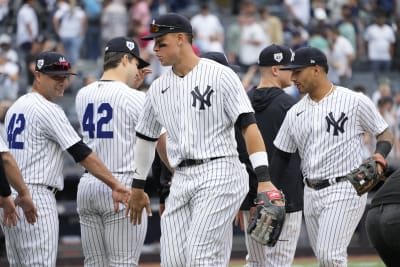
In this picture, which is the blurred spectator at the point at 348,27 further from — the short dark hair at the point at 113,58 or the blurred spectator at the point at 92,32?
the short dark hair at the point at 113,58

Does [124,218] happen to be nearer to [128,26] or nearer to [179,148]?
[179,148]

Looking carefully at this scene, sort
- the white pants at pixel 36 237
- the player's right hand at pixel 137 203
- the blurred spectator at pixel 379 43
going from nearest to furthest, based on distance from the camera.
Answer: the player's right hand at pixel 137 203 < the white pants at pixel 36 237 < the blurred spectator at pixel 379 43

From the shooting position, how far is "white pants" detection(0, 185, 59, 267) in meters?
8.65

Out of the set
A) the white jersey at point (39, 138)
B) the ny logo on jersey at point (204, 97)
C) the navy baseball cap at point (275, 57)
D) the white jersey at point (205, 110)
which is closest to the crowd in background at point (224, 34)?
the navy baseball cap at point (275, 57)

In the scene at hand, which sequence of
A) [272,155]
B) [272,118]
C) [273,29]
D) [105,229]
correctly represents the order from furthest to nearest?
[273,29]
[272,118]
[272,155]
[105,229]

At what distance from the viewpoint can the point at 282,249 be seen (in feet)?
32.3

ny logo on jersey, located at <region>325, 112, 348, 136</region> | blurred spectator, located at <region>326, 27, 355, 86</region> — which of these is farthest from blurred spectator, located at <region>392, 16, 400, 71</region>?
ny logo on jersey, located at <region>325, 112, 348, 136</region>

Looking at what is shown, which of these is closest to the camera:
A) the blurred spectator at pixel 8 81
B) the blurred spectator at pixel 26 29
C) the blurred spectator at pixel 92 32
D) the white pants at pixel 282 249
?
the white pants at pixel 282 249

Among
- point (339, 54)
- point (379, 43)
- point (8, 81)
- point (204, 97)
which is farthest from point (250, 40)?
point (204, 97)

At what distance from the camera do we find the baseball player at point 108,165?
923cm

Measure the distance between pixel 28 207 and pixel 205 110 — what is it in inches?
63.7

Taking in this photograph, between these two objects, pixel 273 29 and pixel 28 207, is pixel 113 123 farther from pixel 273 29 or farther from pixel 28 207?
pixel 273 29

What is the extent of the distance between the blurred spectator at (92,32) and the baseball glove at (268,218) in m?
14.1

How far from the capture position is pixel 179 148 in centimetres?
801
